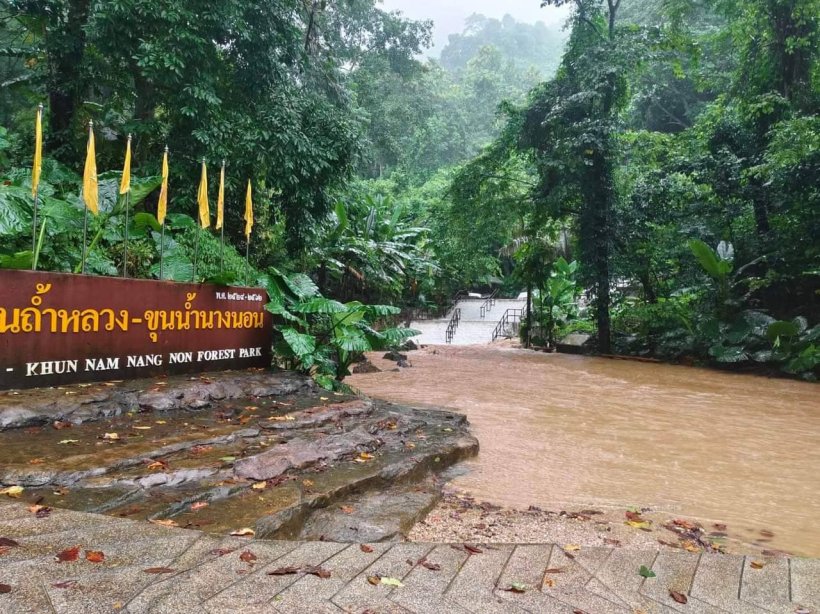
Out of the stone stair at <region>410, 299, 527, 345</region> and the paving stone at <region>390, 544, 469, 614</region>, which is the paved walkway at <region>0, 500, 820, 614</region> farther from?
the stone stair at <region>410, 299, 527, 345</region>

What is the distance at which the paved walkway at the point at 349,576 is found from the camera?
2.12 meters

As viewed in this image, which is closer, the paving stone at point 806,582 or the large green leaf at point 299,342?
the paving stone at point 806,582

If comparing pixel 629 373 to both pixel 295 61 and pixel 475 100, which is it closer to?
pixel 295 61

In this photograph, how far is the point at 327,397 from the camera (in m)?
6.61

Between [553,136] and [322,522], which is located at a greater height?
[553,136]

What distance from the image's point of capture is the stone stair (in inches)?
855

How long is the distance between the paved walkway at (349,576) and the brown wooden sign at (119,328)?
2.69 meters

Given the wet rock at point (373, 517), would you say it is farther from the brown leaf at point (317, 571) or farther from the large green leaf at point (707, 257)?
the large green leaf at point (707, 257)

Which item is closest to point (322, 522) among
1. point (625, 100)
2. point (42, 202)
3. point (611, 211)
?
point (42, 202)

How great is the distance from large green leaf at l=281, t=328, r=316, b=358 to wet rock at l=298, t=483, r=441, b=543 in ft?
10.7

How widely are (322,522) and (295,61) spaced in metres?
10.2

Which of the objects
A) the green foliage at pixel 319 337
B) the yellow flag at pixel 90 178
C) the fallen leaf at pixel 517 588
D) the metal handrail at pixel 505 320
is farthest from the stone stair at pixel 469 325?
the fallen leaf at pixel 517 588

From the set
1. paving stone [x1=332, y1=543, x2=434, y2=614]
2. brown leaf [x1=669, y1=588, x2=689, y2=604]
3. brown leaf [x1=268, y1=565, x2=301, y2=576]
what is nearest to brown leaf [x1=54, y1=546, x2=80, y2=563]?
brown leaf [x1=268, y1=565, x2=301, y2=576]

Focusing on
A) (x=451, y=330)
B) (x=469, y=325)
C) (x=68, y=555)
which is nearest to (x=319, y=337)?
(x=68, y=555)
